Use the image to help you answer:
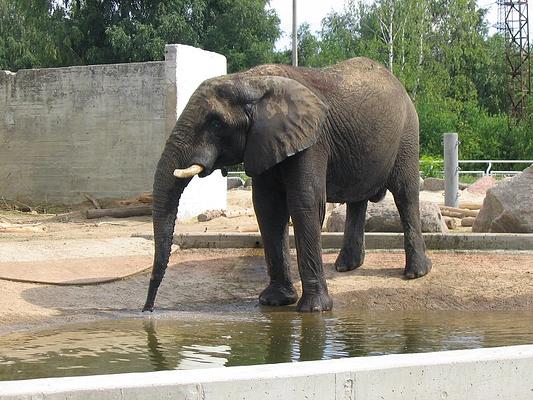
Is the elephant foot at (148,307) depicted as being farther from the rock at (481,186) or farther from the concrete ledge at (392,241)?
the rock at (481,186)

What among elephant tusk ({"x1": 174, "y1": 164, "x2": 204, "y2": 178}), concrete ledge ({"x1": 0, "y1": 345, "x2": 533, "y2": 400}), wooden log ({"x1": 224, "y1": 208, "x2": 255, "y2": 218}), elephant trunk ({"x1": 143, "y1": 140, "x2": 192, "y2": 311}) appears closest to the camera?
concrete ledge ({"x1": 0, "y1": 345, "x2": 533, "y2": 400})

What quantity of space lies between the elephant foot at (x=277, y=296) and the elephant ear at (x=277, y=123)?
5.12 ft

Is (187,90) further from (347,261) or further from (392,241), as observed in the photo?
(347,261)

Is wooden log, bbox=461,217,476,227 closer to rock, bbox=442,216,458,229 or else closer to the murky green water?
rock, bbox=442,216,458,229

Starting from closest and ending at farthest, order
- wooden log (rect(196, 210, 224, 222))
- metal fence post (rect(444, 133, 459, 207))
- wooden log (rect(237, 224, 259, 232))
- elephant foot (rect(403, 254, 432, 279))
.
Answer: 1. elephant foot (rect(403, 254, 432, 279))
2. wooden log (rect(237, 224, 259, 232))
3. wooden log (rect(196, 210, 224, 222))
4. metal fence post (rect(444, 133, 459, 207))

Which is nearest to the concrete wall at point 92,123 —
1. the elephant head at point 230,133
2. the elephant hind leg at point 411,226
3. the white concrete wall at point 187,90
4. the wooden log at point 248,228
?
the white concrete wall at point 187,90

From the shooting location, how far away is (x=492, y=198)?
44.7 feet

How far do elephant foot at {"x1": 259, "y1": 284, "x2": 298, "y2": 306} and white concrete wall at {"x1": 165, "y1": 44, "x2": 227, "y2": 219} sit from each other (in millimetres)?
6487

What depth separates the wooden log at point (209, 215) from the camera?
17.1m

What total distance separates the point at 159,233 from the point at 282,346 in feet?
6.04

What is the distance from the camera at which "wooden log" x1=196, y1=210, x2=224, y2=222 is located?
17109 millimetres

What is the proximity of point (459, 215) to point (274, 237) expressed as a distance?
7199mm

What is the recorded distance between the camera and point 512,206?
13250mm

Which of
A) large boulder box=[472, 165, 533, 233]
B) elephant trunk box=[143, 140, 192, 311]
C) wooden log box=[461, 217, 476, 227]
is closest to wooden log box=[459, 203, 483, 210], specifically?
wooden log box=[461, 217, 476, 227]
